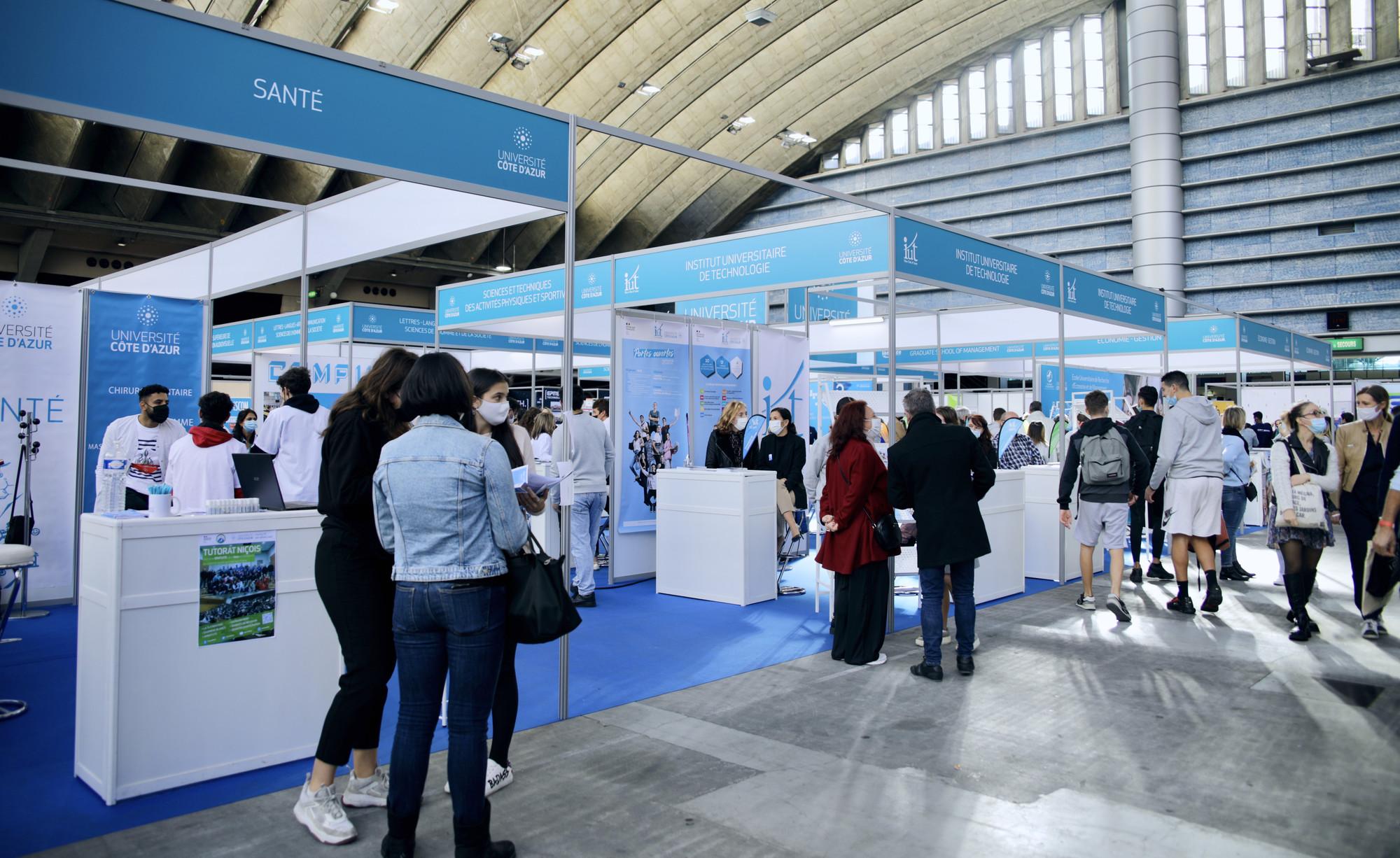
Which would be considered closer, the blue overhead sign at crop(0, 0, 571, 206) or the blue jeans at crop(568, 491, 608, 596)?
the blue overhead sign at crop(0, 0, 571, 206)

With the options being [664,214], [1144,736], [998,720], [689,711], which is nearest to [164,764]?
[689,711]

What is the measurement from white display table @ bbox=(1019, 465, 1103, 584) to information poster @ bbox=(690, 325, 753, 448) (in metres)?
2.55

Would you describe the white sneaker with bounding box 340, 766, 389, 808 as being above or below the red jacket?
below

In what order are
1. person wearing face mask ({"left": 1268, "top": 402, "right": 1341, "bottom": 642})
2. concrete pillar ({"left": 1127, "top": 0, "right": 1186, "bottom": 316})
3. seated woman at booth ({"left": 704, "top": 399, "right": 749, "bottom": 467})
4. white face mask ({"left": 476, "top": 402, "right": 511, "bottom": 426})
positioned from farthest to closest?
concrete pillar ({"left": 1127, "top": 0, "right": 1186, "bottom": 316}) < seated woman at booth ({"left": 704, "top": 399, "right": 749, "bottom": 467}) < person wearing face mask ({"left": 1268, "top": 402, "right": 1341, "bottom": 642}) < white face mask ({"left": 476, "top": 402, "right": 511, "bottom": 426})

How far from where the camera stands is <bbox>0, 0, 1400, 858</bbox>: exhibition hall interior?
258cm

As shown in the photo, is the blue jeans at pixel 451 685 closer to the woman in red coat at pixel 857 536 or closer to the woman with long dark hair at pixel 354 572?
Answer: the woman with long dark hair at pixel 354 572

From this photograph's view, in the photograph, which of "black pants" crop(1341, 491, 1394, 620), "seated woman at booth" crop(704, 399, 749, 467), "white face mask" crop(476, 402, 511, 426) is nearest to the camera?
"white face mask" crop(476, 402, 511, 426)

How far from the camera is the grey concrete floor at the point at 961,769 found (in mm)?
2600

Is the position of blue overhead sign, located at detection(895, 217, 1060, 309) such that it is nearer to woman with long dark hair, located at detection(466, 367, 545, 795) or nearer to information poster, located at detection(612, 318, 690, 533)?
information poster, located at detection(612, 318, 690, 533)

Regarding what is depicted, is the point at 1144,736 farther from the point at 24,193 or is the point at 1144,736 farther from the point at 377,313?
the point at 24,193

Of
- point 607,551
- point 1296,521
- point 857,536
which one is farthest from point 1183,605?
point 607,551

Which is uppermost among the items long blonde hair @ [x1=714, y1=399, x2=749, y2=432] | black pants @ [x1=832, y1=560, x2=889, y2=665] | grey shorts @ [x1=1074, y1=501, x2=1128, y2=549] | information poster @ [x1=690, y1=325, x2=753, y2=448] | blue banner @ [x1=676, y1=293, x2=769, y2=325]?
blue banner @ [x1=676, y1=293, x2=769, y2=325]

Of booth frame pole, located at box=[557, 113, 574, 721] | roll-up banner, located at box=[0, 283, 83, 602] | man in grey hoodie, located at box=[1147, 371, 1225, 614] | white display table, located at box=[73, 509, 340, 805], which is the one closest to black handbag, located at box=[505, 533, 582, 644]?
booth frame pole, located at box=[557, 113, 574, 721]

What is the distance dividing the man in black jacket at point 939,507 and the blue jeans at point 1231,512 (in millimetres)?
4130
